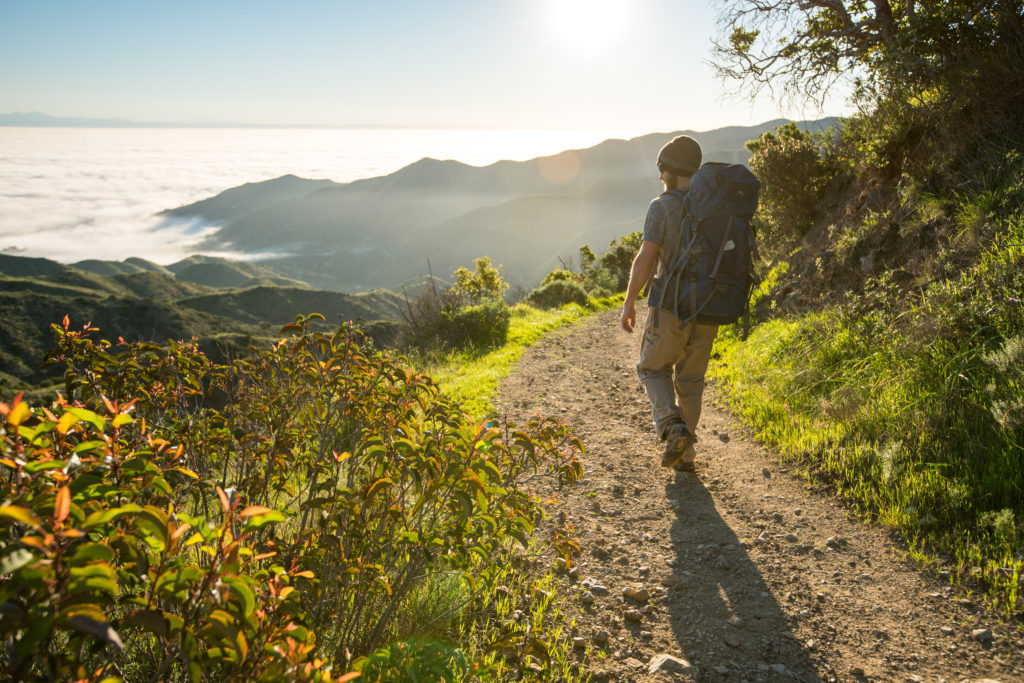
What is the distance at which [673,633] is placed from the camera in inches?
104

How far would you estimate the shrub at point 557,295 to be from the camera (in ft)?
Answer: 61.5

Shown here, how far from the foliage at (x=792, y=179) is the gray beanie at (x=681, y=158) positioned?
18.4 feet

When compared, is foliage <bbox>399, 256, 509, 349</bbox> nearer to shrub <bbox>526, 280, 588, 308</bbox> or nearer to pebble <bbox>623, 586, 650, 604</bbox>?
shrub <bbox>526, 280, 588, 308</bbox>

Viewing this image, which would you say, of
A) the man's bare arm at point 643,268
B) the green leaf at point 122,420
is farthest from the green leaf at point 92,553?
the man's bare arm at point 643,268

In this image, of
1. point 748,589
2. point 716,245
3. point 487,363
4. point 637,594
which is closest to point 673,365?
point 716,245

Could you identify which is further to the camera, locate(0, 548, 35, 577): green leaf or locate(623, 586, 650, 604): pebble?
locate(623, 586, 650, 604): pebble

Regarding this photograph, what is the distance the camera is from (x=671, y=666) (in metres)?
2.38

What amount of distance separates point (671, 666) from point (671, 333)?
249 centimetres

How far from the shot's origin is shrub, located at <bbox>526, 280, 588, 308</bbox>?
61.5ft

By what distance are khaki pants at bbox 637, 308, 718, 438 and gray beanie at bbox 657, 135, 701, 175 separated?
118cm

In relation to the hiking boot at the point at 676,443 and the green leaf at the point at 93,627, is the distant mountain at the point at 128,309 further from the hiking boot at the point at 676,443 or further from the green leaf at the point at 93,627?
the green leaf at the point at 93,627

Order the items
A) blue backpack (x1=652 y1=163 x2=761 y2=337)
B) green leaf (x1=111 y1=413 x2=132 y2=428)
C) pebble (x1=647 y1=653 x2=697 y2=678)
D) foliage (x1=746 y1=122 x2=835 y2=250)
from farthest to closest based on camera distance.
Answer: foliage (x1=746 y1=122 x2=835 y2=250)
blue backpack (x1=652 y1=163 x2=761 y2=337)
pebble (x1=647 y1=653 x2=697 y2=678)
green leaf (x1=111 y1=413 x2=132 y2=428)

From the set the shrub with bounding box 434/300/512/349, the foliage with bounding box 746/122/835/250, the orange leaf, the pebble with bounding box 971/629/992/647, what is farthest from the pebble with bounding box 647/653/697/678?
the foliage with bounding box 746/122/835/250

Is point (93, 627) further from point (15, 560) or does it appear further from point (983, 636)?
point (983, 636)
